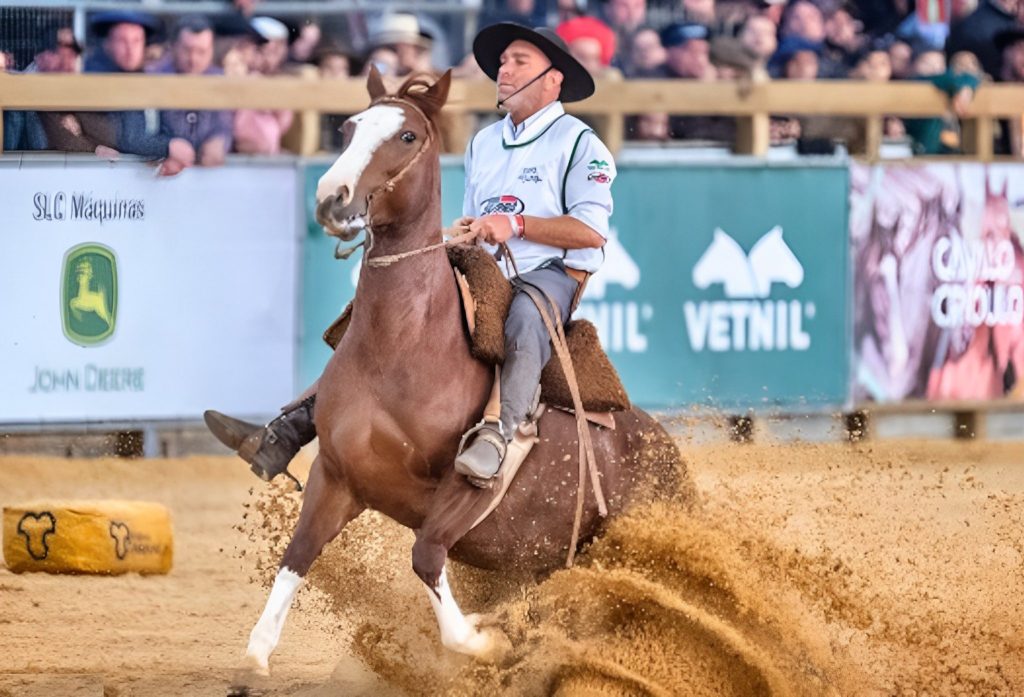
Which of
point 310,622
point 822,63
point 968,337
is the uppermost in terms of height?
point 822,63

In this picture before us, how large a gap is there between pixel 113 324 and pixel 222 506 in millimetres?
1157

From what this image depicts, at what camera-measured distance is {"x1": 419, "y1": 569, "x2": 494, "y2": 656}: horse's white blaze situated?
4617mm

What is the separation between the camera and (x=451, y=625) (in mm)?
4621

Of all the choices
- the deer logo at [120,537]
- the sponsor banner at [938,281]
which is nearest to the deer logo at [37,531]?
the deer logo at [120,537]

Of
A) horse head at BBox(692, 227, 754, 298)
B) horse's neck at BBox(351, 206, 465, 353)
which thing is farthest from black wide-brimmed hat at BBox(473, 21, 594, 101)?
horse head at BBox(692, 227, 754, 298)

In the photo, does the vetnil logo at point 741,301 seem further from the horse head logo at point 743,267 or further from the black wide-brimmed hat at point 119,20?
the black wide-brimmed hat at point 119,20

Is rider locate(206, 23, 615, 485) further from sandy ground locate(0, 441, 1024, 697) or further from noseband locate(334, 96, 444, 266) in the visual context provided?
sandy ground locate(0, 441, 1024, 697)

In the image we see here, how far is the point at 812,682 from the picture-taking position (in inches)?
199

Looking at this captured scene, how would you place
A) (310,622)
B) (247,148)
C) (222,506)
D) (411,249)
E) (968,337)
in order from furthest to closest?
1. (968,337)
2. (247,148)
3. (222,506)
4. (310,622)
5. (411,249)

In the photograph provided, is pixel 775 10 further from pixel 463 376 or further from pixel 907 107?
pixel 463 376

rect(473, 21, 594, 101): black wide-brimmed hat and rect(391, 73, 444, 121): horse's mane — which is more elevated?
rect(473, 21, 594, 101): black wide-brimmed hat

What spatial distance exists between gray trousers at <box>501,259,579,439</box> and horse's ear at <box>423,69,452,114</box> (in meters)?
0.66

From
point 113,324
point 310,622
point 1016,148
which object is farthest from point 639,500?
point 1016,148

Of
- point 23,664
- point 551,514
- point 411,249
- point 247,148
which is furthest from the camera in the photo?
point 247,148
